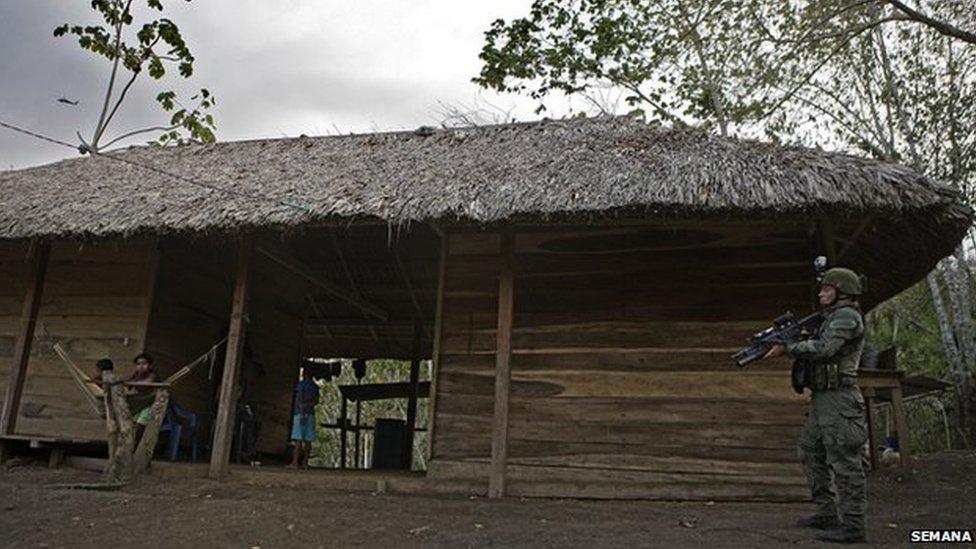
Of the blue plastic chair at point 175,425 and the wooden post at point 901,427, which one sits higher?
the wooden post at point 901,427

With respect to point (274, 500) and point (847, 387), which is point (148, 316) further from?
point (847, 387)

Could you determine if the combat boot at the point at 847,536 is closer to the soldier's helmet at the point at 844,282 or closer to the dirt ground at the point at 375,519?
the dirt ground at the point at 375,519

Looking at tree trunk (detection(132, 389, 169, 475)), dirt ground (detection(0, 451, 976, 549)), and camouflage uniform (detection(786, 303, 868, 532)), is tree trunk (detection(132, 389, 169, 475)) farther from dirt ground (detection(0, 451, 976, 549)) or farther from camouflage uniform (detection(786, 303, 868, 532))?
camouflage uniform (detection(786, 303, 868, 532))

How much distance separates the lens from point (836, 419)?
4.19 meters

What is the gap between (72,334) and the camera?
782 cm

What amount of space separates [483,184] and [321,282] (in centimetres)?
288

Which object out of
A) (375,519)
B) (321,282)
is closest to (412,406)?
(321,282)

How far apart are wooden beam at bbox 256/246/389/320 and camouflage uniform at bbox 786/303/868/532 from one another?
4.98 metres

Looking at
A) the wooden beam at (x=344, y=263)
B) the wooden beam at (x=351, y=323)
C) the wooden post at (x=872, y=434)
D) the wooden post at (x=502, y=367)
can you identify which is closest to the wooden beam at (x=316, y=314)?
the wooden beam at (x=351, y=323)

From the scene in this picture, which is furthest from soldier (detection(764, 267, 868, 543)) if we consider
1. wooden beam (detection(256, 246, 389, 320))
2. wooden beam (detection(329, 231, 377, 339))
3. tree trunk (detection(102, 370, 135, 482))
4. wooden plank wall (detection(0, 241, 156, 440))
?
wooden plank wall (detection(0, 241, 156, 440))

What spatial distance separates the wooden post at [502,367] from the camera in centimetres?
606

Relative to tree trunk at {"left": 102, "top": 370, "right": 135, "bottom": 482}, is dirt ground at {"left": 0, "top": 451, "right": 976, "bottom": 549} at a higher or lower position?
lower

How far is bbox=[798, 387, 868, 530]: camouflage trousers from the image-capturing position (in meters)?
4.11

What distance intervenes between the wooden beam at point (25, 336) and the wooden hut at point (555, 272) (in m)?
0.02
